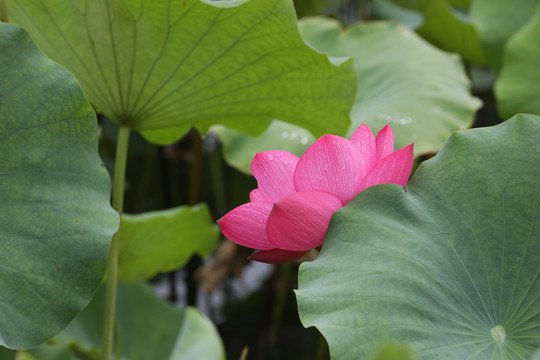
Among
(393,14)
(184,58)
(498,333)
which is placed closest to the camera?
(498,333)

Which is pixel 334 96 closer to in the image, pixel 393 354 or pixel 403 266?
pixel 403 266

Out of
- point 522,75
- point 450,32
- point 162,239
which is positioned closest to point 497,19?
point 450,32

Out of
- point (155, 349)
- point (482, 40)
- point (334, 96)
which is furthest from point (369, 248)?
point (482, 40)

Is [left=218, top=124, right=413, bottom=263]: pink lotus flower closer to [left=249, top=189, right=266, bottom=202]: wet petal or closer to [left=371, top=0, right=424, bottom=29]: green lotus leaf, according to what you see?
[left=249, top=189, right=266, bottom=202]: wet petal

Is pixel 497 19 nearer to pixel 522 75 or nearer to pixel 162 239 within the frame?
pixel 522 75

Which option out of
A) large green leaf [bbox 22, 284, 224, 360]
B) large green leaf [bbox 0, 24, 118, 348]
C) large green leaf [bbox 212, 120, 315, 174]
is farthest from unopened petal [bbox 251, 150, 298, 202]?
large green leaf [bbox 22, 284, 224, 360]

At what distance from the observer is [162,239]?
3.48 ft

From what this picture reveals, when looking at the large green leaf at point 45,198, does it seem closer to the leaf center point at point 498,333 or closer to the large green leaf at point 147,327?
the leaf center point at point 498,333

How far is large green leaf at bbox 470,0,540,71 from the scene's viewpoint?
151 centimetres

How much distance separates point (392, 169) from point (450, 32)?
Answer: 4.13 ft

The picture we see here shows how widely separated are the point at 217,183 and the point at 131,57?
4.24ft

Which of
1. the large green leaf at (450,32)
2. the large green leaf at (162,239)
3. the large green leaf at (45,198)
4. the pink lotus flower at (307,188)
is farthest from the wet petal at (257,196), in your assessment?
the large green leaf at (450,32)

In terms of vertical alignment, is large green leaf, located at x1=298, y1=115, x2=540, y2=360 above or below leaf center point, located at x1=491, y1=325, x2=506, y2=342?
above

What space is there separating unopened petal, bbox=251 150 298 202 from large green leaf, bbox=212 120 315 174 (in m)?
0.51
